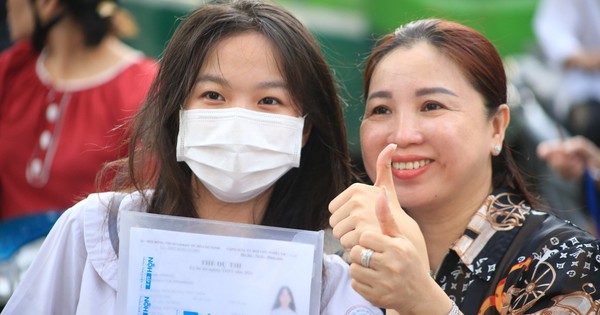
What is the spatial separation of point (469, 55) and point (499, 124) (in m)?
0.28

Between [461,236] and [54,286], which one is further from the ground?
[461,236]

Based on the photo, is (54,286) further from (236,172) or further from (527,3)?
(527,3)

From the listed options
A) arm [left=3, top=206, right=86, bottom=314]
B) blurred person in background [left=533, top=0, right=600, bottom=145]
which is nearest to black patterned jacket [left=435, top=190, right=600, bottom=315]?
arm [left=3, top=206, right=86, bottom=314]

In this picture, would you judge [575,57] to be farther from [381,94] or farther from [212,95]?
[212,95]

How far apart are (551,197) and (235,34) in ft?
10.5

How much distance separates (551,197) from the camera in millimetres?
Answer: 5430

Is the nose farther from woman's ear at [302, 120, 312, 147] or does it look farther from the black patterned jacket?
the black patterned jacket

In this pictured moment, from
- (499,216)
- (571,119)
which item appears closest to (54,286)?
(499,216)

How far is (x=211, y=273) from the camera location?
2461mm

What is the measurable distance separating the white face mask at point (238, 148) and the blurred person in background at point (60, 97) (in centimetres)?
143

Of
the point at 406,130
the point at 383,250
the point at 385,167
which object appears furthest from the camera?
the point at 406,130

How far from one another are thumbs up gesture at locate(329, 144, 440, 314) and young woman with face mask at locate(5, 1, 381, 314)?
28cm

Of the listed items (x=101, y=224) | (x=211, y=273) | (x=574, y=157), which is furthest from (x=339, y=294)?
(x=574, y=157)

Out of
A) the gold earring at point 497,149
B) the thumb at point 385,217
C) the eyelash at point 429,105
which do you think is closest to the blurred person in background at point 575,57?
the gold earring at point 497,149
